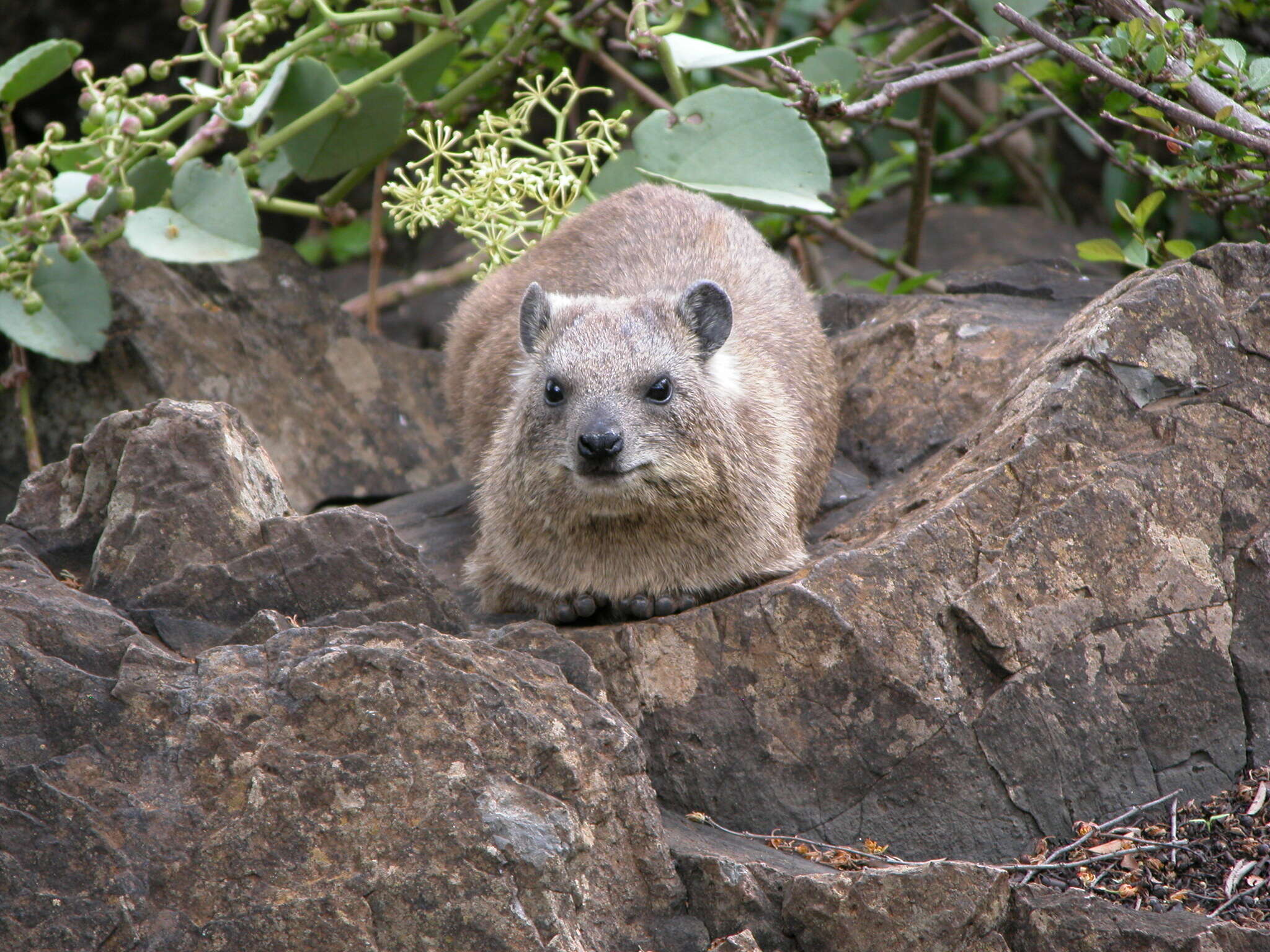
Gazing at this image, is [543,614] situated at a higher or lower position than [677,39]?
lower

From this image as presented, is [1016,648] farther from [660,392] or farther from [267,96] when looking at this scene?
[267,96]

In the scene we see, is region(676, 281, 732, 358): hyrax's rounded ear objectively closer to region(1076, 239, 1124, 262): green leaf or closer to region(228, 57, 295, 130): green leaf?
region(1076, 239, 1124, 262): green leaf

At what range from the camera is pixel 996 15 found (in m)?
6.03

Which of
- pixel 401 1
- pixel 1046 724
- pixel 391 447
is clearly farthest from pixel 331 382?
pixel 1046 724

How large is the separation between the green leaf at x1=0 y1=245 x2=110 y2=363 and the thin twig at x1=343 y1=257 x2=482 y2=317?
2731 millimetres

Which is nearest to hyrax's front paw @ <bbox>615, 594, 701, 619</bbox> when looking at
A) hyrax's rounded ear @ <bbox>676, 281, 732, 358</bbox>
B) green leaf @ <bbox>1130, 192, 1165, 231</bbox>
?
hyrax's rounded ear @ <bbox>676, 281, 732, 358</bbox>

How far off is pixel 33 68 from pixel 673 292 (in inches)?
135

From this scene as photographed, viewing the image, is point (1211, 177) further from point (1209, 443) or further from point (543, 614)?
point (543, 614)

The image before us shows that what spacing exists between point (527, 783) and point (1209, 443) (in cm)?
280

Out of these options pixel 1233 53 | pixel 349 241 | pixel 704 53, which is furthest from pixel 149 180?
pixel 1233 53

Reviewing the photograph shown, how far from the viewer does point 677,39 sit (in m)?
6.68

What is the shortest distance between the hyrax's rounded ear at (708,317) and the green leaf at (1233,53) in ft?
7.17

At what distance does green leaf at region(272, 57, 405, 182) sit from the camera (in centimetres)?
665

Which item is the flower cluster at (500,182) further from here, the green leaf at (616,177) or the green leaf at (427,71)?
the green leaf at (427,71)
